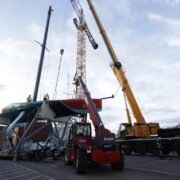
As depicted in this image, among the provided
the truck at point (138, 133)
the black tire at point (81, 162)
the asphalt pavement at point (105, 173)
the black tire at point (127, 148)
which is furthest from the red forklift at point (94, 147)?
the black tire at point (127, 148)

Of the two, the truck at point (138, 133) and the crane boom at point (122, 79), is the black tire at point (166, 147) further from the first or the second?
the crane boom at point (122, 79)

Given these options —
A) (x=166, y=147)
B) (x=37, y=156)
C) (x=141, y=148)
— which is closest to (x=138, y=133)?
(x=141, y=148)

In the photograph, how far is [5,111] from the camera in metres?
33.1

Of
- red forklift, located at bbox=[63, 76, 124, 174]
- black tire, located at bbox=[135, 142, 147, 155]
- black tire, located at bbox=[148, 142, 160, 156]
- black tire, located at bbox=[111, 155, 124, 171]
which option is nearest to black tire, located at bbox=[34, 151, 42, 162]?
black tire, located at bbox=[135, 142, 147, 155]

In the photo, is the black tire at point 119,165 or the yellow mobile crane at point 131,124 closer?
the black tire at point 119,165

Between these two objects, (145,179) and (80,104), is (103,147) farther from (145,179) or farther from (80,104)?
(80,104)

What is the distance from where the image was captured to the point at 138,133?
24906 millimetres

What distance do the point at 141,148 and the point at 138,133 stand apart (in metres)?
1.44

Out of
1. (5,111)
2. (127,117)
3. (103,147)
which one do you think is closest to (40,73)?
(5,111)

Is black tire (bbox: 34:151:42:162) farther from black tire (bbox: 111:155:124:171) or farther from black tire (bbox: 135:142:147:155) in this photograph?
black tire (bbox: 111:155:124:171)

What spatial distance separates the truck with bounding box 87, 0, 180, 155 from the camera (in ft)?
72.4

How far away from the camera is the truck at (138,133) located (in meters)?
22.1

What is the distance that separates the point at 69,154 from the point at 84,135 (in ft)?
6.17

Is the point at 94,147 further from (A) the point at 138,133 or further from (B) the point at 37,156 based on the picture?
(B) the point at 37,156
